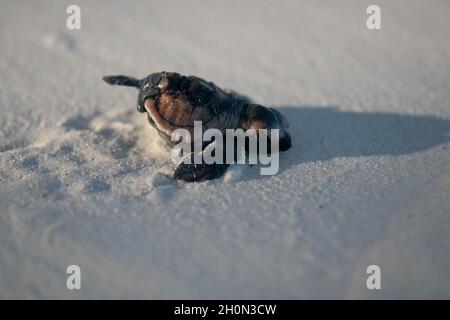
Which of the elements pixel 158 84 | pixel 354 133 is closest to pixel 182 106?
pixel 158 84

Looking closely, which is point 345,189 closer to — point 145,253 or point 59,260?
point 145,253

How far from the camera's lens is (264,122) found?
308 cm

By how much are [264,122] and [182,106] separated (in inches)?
21.6

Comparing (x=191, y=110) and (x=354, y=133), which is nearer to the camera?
(x=191, y=110)

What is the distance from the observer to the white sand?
2.31 meters

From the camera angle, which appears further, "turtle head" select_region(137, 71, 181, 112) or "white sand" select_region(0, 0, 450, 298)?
"turtle head" select_region(137, 71, 181, 112)

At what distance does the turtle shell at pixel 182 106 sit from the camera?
301cm

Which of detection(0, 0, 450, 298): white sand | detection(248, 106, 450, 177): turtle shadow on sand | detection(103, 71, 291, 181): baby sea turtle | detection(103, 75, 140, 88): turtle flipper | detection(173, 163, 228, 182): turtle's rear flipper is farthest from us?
detection(103, 75, 140, 88): turtle flipper

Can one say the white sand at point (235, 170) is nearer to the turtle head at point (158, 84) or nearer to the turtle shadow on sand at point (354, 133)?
the turtle shadow on sand at point (354, 133)

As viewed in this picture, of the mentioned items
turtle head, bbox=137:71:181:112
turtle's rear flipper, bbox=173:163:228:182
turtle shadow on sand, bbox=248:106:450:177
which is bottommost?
turtle's rear flipper, bbox=173:163:228:182

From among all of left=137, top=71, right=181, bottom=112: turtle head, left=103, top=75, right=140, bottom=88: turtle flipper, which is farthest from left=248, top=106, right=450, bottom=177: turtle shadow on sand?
left=103, top=75, right=140, bottom=88: turtle flipper

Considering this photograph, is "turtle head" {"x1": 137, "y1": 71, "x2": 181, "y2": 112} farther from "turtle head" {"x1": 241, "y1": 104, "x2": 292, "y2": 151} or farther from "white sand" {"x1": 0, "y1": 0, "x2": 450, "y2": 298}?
"turtle head" {"x1": 241, "y1": 104, "x2": 292, "y2": 151}

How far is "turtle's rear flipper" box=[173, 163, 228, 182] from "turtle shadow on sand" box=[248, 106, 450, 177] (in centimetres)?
43

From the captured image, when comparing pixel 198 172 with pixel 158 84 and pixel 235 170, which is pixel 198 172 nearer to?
pixel 235 170
